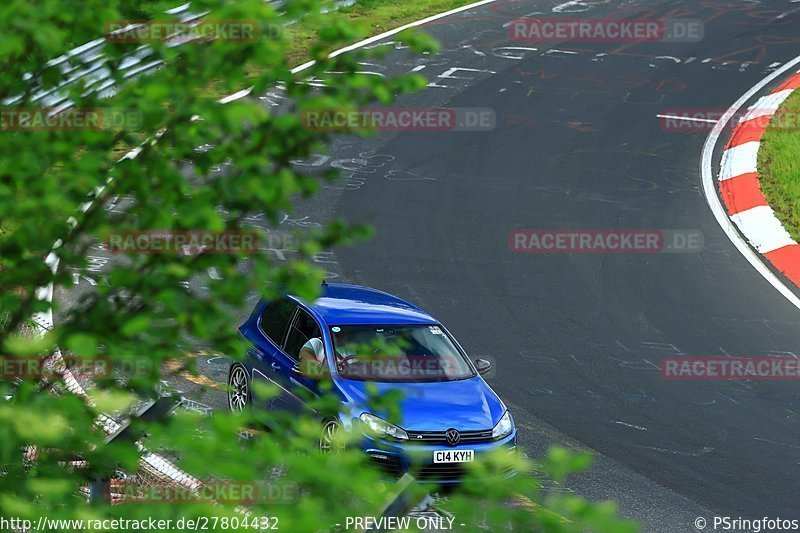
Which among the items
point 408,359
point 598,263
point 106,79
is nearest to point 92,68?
point 106,79

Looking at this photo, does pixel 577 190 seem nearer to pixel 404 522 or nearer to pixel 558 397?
pixel 558 397

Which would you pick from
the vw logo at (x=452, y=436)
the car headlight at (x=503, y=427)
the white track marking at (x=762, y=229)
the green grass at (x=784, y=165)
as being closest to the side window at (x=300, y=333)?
the vw logo at (x=452, y=436)

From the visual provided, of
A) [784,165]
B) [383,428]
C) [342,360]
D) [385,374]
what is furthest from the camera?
[784,165]

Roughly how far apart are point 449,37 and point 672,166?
847cm

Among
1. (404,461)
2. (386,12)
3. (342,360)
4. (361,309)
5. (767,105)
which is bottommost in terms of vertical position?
(767,105)

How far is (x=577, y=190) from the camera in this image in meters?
19.5

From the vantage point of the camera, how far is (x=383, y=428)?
421 inches

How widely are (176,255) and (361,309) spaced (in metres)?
8.26

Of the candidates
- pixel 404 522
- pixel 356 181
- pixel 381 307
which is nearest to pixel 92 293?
pixel 404 522

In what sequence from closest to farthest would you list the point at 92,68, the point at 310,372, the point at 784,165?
1. the point at 92,68
2. the point at 310,372
3. the point at 784,165

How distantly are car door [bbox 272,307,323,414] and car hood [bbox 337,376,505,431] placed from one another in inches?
19.3

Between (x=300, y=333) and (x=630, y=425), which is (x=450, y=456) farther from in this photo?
(x=630, y=425)

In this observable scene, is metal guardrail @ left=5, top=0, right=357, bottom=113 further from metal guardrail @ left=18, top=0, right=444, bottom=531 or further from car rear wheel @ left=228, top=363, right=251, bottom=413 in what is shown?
car rear wheel @ left=228, top=363, right=251, bottom=413

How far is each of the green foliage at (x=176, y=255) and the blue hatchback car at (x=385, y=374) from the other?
6102 mm
